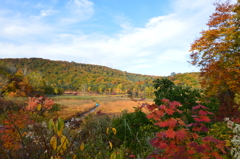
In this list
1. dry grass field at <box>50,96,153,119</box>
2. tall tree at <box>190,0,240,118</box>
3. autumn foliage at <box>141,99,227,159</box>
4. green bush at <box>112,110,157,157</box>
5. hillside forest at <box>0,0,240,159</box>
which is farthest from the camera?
dry grass field at <box>50,96,153,119</box>

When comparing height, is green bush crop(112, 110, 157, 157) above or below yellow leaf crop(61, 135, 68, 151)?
below

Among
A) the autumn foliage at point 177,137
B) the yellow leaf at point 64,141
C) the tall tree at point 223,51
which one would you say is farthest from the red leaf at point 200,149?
the tall tree at point 223,51

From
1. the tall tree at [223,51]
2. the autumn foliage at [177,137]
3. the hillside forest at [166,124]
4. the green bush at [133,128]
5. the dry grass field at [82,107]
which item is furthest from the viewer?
the dry grass field at [82,107]

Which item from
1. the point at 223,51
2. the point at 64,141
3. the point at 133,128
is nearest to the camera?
the point at 64,141

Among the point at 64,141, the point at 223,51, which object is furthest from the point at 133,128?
the point at 223,51

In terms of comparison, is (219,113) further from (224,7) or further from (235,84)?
(224,7)

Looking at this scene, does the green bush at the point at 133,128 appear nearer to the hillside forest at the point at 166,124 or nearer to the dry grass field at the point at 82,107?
the hillside forest at the point at 166,124

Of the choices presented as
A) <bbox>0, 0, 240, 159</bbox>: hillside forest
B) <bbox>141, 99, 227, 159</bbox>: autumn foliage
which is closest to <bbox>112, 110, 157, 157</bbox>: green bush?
<bbox>0, 0, 240, 159</bbox>: hillside forest

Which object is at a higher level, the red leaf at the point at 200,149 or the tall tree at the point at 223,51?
the tall tree at the point at 223,51

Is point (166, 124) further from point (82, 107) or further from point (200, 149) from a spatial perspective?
point (82, 107)

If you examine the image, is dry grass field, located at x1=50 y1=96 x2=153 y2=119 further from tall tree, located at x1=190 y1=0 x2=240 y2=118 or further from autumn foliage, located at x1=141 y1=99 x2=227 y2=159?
autumn foliage, located at x1=141 y1=99 x2=227 y2=159

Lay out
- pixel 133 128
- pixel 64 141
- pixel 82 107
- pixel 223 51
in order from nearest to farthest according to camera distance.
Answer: pixel 64 141 < pixel 133 128 < pixel 223 51 < pixel 82 107

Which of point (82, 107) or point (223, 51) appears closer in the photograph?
point (223, 51)

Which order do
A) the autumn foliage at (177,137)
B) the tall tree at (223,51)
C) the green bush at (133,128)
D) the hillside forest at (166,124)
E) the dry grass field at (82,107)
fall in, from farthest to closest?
the dry grass field at (82,107)
the tall tree at (223,51)
the green bush at (133,128)
the hillside forest at (166,124)
the autumn foliage at (177,137)
